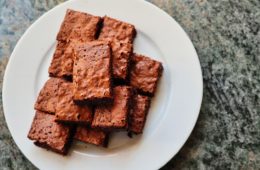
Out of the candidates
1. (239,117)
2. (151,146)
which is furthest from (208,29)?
(151,146)

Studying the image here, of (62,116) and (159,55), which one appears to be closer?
(62,116)

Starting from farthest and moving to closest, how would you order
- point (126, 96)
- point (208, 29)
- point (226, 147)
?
point (208, 29), point (226, 147), point (126, 96)

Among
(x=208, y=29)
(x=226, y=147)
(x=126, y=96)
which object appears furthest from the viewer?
(x=208, y=29)

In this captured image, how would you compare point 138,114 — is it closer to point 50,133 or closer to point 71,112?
point 71,112

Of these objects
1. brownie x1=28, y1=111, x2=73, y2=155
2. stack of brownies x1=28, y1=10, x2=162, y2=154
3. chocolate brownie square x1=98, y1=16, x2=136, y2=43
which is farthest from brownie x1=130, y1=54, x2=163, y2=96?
brownie x1=28, y1=111, x2=73, y2=155

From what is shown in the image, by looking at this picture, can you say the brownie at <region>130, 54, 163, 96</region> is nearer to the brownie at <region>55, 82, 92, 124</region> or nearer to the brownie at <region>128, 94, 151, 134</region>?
the brownie at <region>128, 94, 151, 134</region>

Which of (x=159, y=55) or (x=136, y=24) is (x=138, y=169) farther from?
(x=136, y=24)
